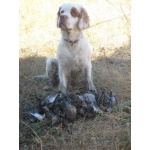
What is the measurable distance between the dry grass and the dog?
Answer: 22 centimetres

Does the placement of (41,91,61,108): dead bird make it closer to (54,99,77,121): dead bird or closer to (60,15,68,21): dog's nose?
(54,99,77,121): dead bird

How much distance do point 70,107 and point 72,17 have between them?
905 millimetres

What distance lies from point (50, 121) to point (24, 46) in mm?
1400

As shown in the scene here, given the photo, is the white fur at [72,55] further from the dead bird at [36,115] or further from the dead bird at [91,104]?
the dead bird at [36,115]

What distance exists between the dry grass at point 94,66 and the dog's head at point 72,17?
0.30m

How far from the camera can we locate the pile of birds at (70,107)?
9.30 ft

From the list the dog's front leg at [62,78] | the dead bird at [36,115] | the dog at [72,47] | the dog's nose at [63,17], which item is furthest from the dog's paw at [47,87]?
the dog's nose at [63,17]

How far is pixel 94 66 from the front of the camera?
3975 millimetres

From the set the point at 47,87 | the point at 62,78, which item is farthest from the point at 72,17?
the point at 47,87

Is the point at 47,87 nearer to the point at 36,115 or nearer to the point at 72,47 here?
the point at 72,47

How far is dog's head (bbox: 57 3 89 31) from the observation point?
327 centimetres
